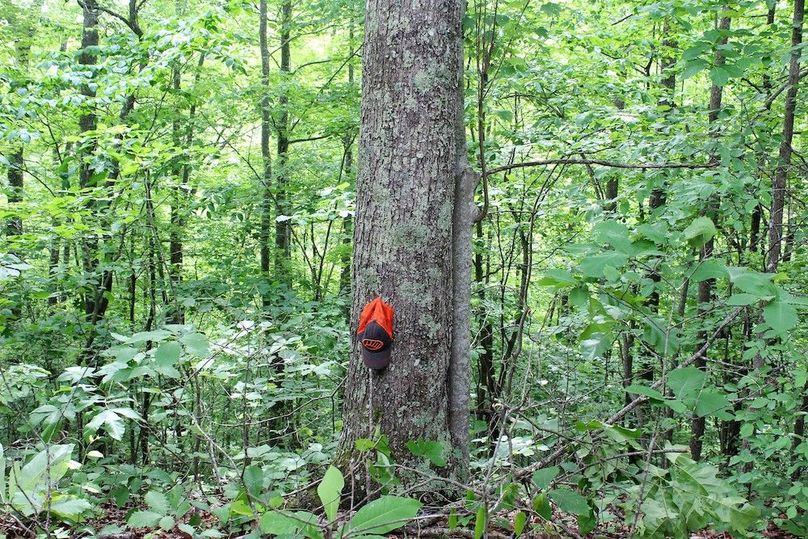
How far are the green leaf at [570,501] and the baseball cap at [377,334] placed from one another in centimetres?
87

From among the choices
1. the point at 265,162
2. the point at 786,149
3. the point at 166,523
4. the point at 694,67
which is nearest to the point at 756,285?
the point at 694,67

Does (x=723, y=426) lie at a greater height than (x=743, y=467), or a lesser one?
lesser

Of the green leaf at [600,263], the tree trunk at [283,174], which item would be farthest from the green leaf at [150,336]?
the tree trunk at [283,174]

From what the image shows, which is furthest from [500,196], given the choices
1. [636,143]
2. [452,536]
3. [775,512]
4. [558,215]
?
[452,536]

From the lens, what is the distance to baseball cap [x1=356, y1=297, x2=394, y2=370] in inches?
96.5

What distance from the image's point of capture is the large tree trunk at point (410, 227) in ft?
8.23

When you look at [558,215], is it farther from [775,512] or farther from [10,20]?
[10,20]

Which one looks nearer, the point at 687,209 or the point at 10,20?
the point at 687,209

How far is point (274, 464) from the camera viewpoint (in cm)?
306

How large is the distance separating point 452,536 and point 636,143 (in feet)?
11.2

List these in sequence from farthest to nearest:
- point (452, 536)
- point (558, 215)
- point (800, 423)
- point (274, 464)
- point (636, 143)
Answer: point (558, 215) < point (636, 143) < point (800, 423) < point (274, 464) < point (452, 536)

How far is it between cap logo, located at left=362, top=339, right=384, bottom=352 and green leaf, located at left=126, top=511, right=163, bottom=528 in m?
1.03

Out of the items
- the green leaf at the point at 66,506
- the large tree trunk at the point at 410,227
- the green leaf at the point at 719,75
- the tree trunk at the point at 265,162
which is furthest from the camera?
the tree trunk at the point at 265,162

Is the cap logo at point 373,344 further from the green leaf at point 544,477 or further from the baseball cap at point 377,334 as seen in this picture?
the green leaf at point 544,477
